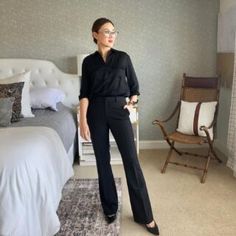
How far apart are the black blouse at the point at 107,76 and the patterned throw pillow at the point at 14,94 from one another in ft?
3.48

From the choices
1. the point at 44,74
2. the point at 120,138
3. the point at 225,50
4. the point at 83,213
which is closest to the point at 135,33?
the point at 225,50

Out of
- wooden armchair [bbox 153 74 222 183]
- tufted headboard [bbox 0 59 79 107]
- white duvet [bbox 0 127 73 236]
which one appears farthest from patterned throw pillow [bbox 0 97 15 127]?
wooden armchair [bbox 153 74 222 183]

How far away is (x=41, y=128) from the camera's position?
2596 mm

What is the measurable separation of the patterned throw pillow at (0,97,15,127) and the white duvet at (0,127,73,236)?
499mm

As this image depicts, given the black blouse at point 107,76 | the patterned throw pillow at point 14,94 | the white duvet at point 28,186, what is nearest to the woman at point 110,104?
the black blouse at point 107,76

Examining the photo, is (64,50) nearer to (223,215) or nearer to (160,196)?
(160,196)

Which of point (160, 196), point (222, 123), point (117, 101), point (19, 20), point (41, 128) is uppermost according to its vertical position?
point (19, 20)

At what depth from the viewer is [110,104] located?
215 cm

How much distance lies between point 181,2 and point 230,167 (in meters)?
2.07

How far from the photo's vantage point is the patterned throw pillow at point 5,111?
2.76m

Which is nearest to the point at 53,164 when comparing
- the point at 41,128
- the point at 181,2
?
the point at 41,128

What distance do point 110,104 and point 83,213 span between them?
3.15ft

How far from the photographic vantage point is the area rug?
2252mm

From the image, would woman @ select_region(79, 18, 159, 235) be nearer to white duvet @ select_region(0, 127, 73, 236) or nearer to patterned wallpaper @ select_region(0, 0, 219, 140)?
white duvet @ select_region(0, 127, 73, 236)
